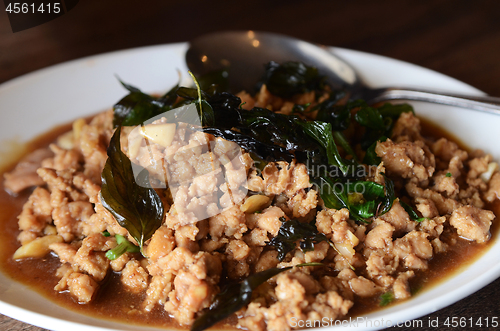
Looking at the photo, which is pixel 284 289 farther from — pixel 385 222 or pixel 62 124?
pixel 62 124

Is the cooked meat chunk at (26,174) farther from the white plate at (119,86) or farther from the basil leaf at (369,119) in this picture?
the basil leaf at (369,119)

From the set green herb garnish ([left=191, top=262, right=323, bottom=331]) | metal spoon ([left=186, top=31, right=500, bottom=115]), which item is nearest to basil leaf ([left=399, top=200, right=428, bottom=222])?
green herb garnish ([left=191, top=262, right=323, bottom=331])

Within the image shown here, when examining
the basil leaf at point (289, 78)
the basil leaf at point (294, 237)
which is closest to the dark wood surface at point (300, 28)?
the basil leaf at point (289, 78)

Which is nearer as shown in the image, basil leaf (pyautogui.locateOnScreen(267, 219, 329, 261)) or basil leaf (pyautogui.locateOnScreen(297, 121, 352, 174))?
basil leaf (pyautogui.locateOnScreen(267, 219, 329, 261))

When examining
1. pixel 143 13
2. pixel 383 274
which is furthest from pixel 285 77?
pixel 143 13

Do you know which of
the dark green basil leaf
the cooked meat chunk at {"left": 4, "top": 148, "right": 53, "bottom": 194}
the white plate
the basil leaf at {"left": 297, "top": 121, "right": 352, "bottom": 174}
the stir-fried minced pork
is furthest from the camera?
the dark green basil leaf

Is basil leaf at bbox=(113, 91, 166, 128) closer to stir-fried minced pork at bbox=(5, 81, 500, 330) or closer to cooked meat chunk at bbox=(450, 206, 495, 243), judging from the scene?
stir-fried minced pork at bbox=(5, 81, 500, 330)
